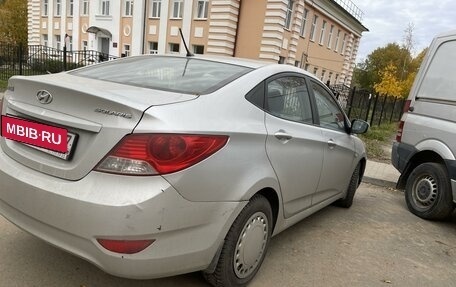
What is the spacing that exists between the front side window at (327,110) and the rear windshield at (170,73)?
1.05 m

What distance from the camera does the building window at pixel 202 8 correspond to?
26000 mm

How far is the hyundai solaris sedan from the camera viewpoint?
2.07m

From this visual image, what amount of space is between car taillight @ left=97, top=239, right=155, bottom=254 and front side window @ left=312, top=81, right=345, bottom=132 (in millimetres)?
2162

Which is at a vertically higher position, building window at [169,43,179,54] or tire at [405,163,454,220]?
building window at [169,43,179,54]

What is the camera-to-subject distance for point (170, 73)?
3.00 m

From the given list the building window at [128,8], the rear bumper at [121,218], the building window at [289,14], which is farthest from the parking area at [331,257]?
the building window at [128,8]

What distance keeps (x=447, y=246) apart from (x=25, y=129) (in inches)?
162

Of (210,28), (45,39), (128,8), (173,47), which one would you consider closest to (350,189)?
(210,28)

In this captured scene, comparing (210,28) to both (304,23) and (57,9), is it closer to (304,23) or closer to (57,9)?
(304,23)

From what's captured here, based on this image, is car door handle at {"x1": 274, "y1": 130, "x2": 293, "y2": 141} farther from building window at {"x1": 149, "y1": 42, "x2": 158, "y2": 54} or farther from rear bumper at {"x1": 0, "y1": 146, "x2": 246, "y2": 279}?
building window at {"x1": 149, "y1": 42, "x2": 158, "y2": 54}

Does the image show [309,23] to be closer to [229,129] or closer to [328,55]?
[328,55]

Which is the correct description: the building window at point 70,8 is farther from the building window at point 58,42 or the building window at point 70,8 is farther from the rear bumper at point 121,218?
the rear bumper at point 121,218

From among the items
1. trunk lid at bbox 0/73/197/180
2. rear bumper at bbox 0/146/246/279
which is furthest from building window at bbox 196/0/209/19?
rear bumper at bbox 0/146/246/279

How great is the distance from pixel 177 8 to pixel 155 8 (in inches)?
83.8
